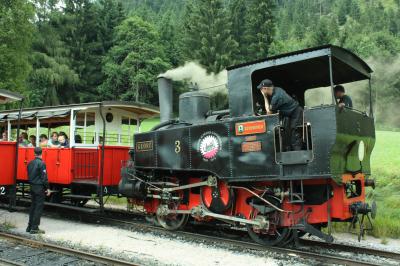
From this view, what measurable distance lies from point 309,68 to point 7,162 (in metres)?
6.80

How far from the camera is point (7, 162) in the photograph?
31.2ft

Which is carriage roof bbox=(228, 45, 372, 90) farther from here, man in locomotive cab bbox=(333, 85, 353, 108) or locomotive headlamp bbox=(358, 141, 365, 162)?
locomotive headlamp bbox=(358, 141, 365, 162)

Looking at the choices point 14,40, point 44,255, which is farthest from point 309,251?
point 14,40

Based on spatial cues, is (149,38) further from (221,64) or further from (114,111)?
(114,111)

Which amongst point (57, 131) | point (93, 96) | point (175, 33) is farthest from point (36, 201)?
point (175, 33)

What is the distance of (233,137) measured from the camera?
729 cm

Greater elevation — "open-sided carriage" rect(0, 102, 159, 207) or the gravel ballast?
"open-sided carriage" rect(0, 102, 159, 207)

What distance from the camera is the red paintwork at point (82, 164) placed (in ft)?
33.8

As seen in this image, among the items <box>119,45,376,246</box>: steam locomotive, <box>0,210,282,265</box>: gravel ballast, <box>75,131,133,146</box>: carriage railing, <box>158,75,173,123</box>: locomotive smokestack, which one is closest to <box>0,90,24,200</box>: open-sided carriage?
<box>0,210,282,265</box>: gravel ballast

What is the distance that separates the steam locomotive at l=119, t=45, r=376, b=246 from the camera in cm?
648

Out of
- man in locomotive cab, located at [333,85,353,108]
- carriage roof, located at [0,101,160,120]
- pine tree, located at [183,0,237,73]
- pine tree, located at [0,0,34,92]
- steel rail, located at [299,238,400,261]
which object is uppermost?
pine tree, located at [183,0,237,73]

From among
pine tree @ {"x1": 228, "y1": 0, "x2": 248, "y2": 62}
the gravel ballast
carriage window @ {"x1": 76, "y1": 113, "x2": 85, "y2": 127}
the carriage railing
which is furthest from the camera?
pine tree @ {"x1": 228, "y1": 0, "x2": 248, "y2": 62}

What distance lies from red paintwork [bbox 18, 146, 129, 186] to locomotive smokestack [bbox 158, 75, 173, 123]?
6.14 ft

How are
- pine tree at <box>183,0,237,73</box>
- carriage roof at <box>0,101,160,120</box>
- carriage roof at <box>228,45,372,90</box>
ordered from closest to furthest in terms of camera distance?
carriage roof at <box>228,45,372,90</box> < carriage roof at <box>0,101,160,120</box> < pine tree at <box>183,0,237,73</box>
